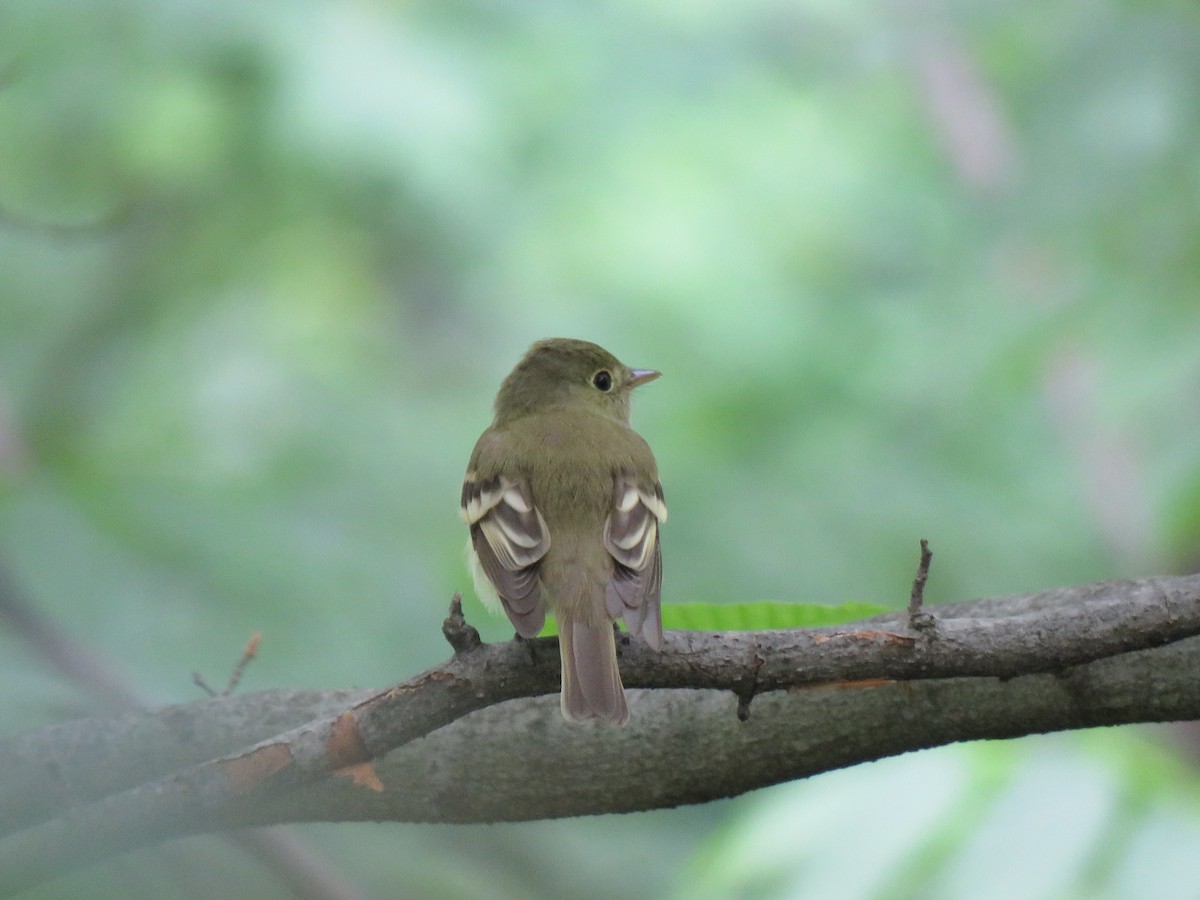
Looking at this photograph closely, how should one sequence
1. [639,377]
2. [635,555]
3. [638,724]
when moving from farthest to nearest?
[639,377]
[635,555]
[638,724]

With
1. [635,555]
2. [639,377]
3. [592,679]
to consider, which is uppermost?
[639,377]

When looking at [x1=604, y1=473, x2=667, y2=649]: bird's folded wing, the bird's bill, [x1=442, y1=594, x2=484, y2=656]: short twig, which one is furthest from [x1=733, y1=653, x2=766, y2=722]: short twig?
the bird's bill

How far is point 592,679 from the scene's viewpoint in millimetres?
2658

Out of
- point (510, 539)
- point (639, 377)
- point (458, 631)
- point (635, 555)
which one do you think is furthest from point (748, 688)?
point (639, 377)

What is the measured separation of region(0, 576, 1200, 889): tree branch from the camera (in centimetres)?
231

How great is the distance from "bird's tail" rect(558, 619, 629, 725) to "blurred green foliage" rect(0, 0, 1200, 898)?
780 mm

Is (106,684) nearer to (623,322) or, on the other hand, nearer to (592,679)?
(592,679)

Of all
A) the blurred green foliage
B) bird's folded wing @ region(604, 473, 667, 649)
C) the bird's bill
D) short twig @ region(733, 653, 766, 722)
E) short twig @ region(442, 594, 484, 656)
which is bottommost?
short twig @ region(733, 653, 766, 722)

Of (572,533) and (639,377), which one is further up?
(639,377)

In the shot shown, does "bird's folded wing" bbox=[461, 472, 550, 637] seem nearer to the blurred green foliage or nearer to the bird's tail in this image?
the bird's tail

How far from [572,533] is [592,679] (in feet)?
2.30

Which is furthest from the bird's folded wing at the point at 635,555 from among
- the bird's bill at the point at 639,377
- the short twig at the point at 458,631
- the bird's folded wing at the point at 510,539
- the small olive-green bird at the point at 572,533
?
the bird's bill at the point at 639,377

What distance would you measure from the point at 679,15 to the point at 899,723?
217 inches

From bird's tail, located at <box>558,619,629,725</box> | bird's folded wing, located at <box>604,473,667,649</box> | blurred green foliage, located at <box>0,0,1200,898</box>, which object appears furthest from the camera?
blurred green foliage, located at <box>0,0,1200,898</box>
